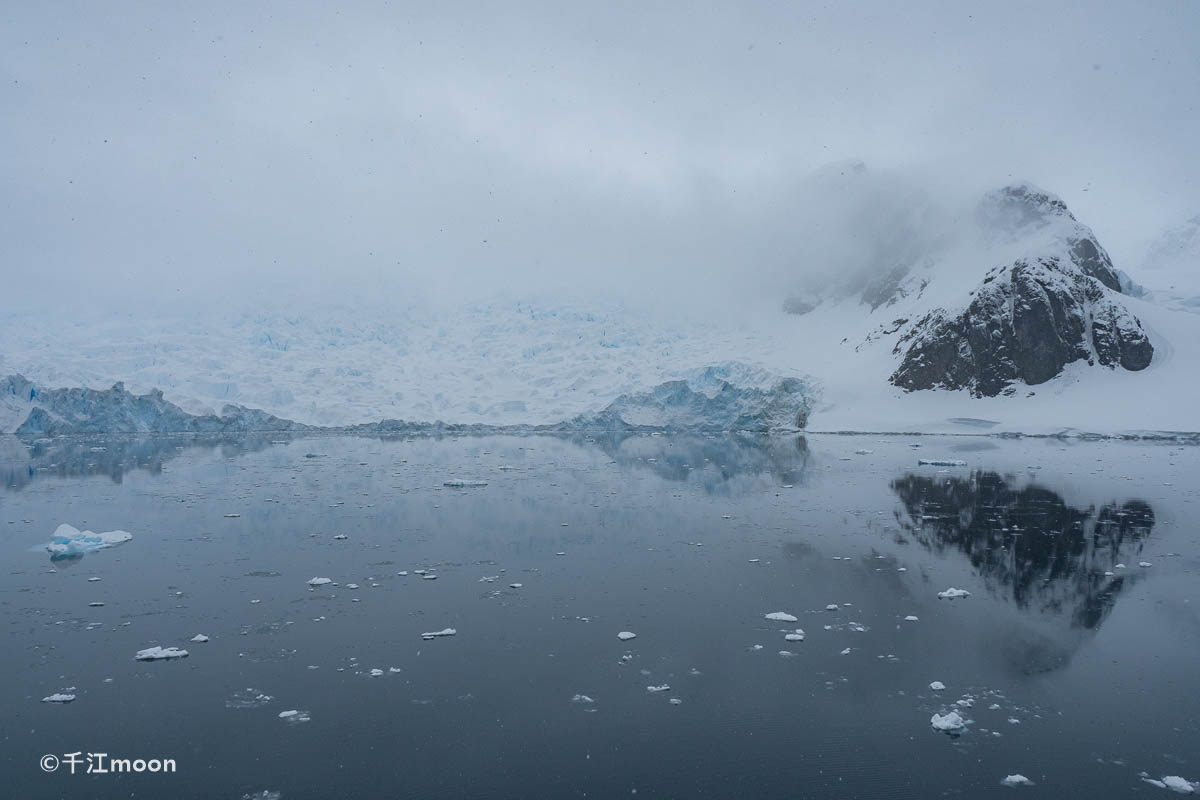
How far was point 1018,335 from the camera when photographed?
60406 mm

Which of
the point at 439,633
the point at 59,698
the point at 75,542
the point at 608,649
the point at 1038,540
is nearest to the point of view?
the point at 59,698

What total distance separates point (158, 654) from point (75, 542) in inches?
273

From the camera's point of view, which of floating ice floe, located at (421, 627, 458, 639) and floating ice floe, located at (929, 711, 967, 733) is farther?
floating ice floe, located at (421, 627, 458, 639)

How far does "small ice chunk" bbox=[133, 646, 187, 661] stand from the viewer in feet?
25.1

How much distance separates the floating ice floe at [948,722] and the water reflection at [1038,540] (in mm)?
3541

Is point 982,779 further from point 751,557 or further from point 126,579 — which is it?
point 126,579

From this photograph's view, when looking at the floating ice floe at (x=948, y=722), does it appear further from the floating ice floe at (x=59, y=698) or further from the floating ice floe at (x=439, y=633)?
the floating ice floe at (x=59, y=698)

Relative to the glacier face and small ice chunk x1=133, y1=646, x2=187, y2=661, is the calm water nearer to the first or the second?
small ice chunk x1=133, y1=646, x2=187, y2=661

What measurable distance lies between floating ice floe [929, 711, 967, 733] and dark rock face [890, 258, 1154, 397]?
59.6 m

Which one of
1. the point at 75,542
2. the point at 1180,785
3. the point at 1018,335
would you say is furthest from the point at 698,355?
the point at 1180,785

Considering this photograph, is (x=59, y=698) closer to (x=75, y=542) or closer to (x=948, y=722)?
(x=75, y=542)

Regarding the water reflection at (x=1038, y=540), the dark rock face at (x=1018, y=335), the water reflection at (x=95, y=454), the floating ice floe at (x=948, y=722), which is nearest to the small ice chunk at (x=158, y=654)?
the floating ice floe at (x=948, y=722)

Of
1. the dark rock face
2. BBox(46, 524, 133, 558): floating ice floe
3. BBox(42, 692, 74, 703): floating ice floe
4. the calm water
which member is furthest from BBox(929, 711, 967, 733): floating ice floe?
the dark rock face

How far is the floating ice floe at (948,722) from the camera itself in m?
6.06
